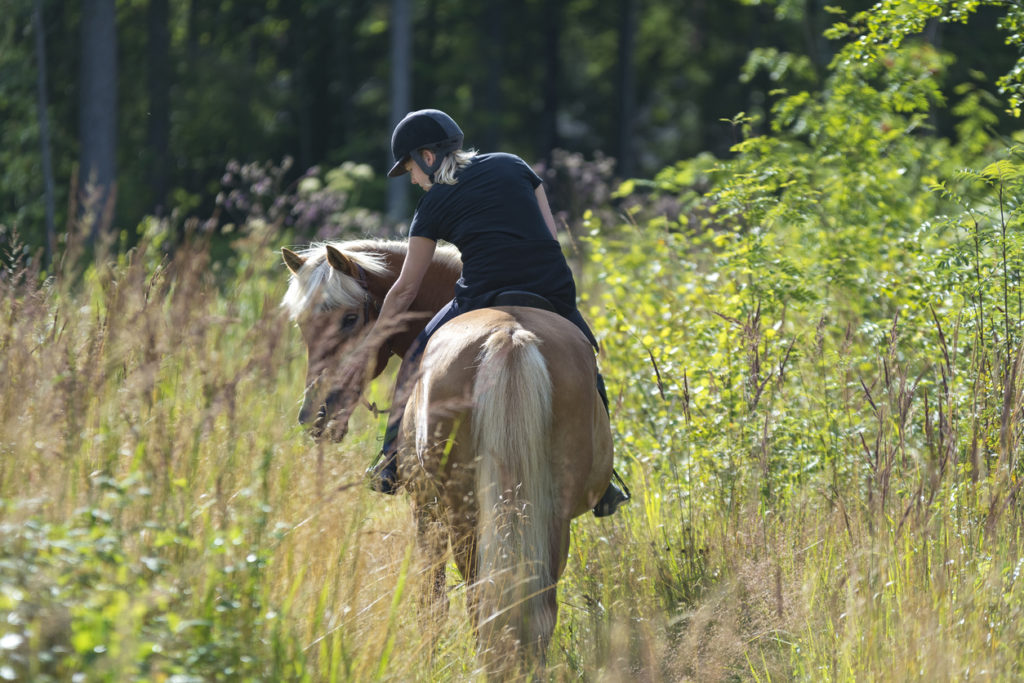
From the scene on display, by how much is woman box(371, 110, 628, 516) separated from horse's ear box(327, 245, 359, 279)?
251mm

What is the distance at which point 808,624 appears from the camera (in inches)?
136

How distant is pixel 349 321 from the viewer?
428cm

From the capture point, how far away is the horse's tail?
3227 millimetres

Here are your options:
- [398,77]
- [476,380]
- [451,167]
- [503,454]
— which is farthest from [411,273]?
[398,77]

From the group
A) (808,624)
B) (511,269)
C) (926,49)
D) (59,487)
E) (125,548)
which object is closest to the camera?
(125,548)

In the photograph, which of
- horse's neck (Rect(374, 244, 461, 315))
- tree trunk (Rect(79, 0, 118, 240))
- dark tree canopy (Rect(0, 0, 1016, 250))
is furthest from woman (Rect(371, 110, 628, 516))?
dark tree canopy (Rect(0, 0, 1016, 250))

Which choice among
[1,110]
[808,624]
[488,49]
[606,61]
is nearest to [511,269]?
[808,624]

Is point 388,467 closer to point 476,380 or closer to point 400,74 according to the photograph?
point 476,380

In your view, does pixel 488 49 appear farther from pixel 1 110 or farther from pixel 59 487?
pixel 59 487

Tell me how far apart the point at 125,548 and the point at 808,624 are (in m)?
2.27

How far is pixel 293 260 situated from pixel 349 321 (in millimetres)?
404

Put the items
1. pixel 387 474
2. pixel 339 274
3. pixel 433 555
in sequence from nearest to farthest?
1. pixel 433 555
2. pixel 387 474
3. pixel 339 274

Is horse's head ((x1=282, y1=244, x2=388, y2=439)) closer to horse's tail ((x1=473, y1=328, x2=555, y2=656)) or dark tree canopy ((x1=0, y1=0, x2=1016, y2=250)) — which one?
horse's tail ((x1=473, y1=328, x2=555, y2=656))

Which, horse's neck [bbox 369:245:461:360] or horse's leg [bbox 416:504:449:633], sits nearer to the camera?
horse's leg [bbox 416:504:449:633]
